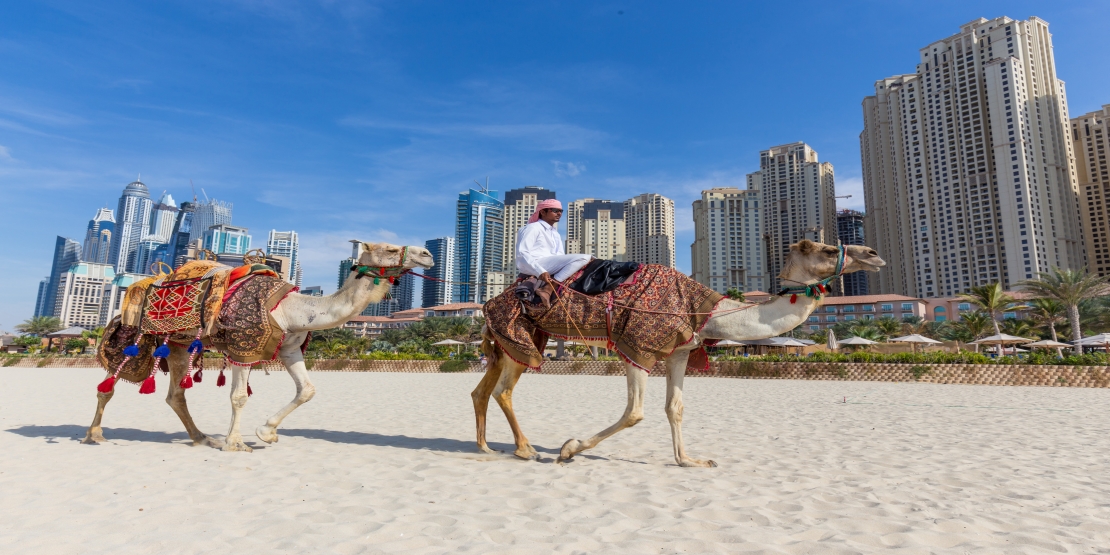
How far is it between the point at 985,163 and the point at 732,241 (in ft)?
144

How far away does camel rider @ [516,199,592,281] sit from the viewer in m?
5.76

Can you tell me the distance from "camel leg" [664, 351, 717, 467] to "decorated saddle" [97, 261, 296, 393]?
423cm

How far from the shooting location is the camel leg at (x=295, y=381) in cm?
641

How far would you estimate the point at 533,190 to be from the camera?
507ft

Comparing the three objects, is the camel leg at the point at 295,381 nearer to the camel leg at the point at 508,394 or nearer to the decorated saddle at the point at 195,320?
the decorated saddle at the point at 195,320

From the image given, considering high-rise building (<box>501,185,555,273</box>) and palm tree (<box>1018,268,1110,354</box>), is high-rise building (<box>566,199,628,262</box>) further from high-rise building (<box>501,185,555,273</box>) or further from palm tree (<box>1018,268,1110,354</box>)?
palm tree (<box>1018,268,1110,354</box>)

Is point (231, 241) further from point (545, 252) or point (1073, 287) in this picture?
point (545, 252)

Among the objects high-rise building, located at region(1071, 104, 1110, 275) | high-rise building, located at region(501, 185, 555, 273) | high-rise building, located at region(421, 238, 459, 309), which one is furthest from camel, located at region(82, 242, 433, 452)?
high-rise building, located at region(421, 238, 459, 309)

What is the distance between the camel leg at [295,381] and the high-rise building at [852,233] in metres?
142

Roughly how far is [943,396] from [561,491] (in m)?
14.3

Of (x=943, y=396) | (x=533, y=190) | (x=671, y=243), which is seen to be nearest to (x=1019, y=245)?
(x=671, y=243)

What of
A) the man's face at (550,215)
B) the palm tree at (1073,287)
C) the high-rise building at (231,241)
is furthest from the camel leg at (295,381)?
the high-rise building at (231,241)

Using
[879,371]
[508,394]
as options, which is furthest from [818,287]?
[879,371]

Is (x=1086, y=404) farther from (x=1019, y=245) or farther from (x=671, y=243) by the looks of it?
(x=671, y=243)
